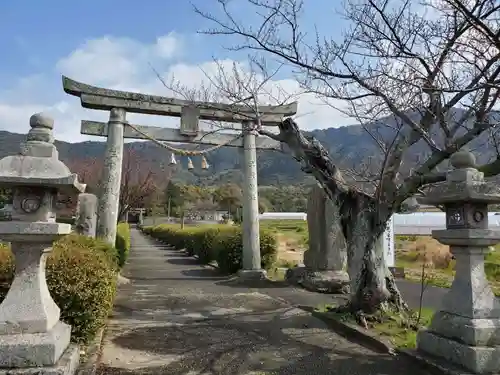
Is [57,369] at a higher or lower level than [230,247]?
lower

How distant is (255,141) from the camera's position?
12844mm

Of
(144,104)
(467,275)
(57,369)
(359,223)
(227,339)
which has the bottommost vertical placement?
(227,339)

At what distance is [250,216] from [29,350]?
8.79 metres

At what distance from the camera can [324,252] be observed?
1063 cm

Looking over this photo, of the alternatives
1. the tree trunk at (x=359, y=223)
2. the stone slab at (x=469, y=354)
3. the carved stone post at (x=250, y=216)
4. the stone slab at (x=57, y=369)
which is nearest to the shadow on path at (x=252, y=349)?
the stone slab at (x=469, y=354)

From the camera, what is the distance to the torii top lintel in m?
10.9

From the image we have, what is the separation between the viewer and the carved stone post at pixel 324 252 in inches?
401

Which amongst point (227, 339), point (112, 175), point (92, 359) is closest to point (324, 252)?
point (227, 339)

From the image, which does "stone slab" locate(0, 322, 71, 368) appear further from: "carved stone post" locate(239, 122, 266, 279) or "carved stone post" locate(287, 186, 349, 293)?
"carved stone post" locate(239, 122, 266, 279)

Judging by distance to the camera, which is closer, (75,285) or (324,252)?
(75,285)

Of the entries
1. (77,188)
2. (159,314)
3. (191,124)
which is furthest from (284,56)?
(191,124)

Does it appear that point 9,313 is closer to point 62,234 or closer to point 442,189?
point 62,234

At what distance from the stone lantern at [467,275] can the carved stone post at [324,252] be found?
548cm

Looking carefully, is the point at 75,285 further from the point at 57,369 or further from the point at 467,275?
the point at 467,275
